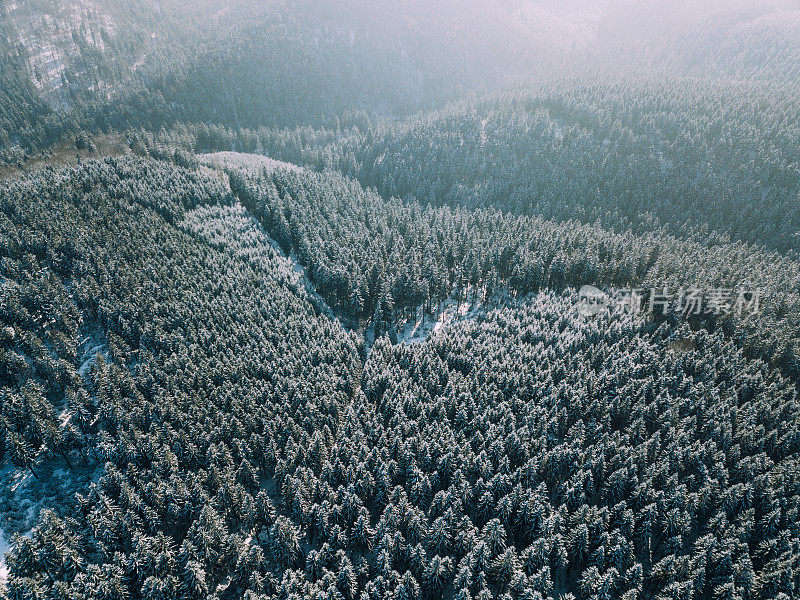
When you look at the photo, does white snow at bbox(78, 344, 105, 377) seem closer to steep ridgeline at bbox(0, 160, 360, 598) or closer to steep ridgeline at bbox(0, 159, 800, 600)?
steep ridgeline at bbox(0, 159, 800, 600)

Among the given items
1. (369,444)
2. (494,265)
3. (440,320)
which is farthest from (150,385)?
(494,265)

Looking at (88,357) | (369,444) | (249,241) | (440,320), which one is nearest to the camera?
(369,444)

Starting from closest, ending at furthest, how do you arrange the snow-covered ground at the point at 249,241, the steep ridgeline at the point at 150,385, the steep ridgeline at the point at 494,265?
the steep ridgeline at the point at 150,385
the steep ridgeline at the point at 494,265
the snow-covered ground at the point at 249,241

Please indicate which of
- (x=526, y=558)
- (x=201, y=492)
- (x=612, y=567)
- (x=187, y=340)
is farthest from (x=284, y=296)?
(x=612, y=567)

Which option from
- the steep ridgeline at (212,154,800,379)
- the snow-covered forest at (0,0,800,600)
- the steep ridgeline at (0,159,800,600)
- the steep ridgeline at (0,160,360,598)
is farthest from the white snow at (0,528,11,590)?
the steep ridgeline at (212,154,800,379)

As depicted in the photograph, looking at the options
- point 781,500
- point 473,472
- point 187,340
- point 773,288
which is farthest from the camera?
point 773,288

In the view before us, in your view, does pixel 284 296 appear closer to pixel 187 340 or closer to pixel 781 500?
pixel 187 340

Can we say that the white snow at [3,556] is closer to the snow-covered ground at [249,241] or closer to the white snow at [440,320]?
the snow-covered ground at [249,241]

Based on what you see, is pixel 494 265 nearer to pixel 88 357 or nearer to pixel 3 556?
pixel 88 357

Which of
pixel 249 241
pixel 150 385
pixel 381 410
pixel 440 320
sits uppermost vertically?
pixel 249 241

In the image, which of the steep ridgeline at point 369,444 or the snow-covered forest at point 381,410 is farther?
the snow-covered forest at point 381,410

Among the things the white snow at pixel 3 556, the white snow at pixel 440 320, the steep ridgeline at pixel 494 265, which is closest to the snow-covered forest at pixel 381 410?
the white snow at pixel 3 556
